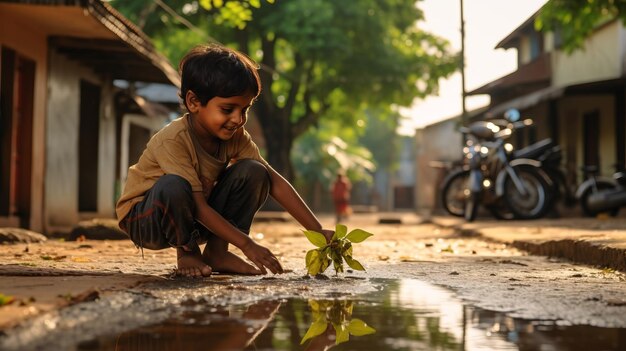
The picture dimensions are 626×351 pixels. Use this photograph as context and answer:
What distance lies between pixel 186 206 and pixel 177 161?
216mm

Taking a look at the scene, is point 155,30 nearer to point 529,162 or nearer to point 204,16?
point 204,16

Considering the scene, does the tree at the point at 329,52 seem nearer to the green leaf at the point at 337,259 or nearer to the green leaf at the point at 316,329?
the green leaf at the point at 337,259

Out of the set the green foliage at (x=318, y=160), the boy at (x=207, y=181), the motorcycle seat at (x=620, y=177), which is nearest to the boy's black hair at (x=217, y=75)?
the boy at (x=207, y=181)

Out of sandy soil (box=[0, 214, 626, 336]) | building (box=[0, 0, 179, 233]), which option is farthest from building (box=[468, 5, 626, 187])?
sandy soil (box=[0, 214, 626, 336])

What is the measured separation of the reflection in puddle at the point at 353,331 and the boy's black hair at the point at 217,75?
1.20m

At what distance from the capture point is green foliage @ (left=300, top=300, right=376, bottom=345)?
2693 millimetres

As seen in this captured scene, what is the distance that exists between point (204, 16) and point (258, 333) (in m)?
24.9

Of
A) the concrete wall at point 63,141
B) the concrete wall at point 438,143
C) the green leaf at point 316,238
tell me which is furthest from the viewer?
the concrete wall at point 438,143

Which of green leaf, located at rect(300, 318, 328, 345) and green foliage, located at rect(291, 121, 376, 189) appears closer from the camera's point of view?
green leaf, located at rect(300, 318, 328, 345)

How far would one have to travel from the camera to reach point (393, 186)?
2810 inches

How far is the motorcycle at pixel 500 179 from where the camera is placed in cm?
1289

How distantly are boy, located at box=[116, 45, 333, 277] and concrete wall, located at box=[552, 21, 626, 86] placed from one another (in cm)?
1310

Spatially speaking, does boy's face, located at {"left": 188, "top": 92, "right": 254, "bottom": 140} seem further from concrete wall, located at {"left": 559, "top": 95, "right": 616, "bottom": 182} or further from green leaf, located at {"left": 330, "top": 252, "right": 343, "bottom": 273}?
concrete wall, located at {"left": 559, "top": 95, "right": 616, "bottom": 182}

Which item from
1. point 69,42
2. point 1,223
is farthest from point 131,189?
point 69,42
